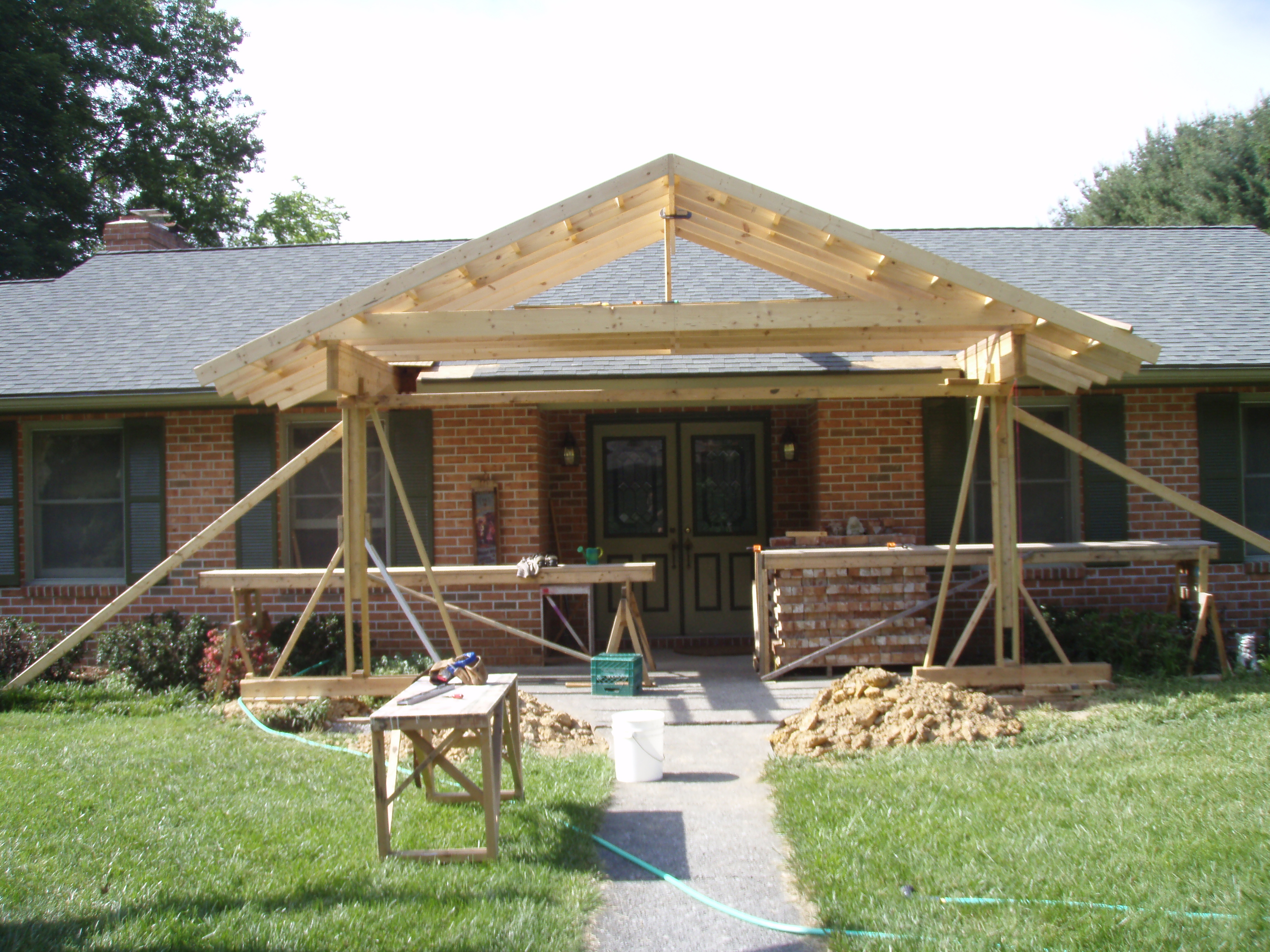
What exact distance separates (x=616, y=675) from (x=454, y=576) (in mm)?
1700

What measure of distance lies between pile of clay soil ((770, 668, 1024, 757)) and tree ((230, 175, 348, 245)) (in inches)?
1139

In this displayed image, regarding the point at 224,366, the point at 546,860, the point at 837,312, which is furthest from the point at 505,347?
the point at 546,860

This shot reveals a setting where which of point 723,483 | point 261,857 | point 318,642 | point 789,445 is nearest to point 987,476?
point 789,445

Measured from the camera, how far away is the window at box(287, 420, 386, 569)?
9898mm

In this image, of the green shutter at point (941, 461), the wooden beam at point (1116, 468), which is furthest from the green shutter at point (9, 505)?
the wooden beam at point (1116, 468)

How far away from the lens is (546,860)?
171 inches

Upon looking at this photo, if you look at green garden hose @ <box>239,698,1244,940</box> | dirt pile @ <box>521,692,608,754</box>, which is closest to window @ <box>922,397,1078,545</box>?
dirt pile @ <box>521,692,608,754</box>

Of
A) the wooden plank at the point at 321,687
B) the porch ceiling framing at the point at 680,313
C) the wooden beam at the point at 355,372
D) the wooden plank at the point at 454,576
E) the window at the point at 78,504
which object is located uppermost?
the porch ceiling framing at the point at 680,313

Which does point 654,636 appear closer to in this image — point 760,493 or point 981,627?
point 760,493

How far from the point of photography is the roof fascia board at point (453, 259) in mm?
6266

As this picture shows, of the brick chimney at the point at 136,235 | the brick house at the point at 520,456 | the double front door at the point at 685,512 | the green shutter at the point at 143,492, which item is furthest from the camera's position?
the brick chimney at the point at 136,235

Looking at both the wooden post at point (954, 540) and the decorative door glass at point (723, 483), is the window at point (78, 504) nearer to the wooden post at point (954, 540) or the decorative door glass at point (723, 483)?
the decorative door glass at point (723, 483)

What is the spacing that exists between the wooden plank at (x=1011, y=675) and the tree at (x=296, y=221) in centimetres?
2881

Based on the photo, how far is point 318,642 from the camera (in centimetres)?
908
